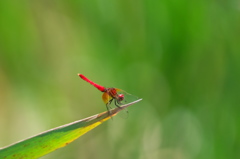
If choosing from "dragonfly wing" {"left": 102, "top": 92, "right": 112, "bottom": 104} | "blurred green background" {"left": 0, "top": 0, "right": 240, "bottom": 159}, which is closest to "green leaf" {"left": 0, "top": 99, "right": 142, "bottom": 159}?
"dragonfly wing" {"left": 102, "top": 92, "right": 112, "bottom": 104}

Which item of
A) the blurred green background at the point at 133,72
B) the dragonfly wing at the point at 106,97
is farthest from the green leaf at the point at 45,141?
the blurred green background at the point at 133,72

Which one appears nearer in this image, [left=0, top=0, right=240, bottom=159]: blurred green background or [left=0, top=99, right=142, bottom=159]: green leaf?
[left=0, top=99, right=142, bottom=159]: green leaf

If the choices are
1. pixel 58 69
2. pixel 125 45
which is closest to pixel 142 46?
pixel 125 45

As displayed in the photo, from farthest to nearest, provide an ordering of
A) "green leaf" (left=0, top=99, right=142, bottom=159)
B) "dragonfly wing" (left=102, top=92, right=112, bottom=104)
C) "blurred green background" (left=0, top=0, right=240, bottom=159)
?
"blurred green background" (left=0, top=0, right=240, bottom=159), "dragonfly wing" (left=102, top=92, right=112, bottom=104), "green leaf" (left=0, top=99, right=142, bottom=159)

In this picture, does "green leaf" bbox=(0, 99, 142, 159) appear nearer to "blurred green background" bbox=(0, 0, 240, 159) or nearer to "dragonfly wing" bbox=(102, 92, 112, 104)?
"dragonfly wing" bbox=(102, 92, 112, 104)

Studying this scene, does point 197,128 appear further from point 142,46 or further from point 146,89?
point 142,46

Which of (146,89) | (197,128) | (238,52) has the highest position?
(238,52)

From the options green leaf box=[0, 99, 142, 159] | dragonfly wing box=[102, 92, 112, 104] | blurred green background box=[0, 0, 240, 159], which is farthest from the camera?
blurred green background box=[0, 0, 240, 159]
